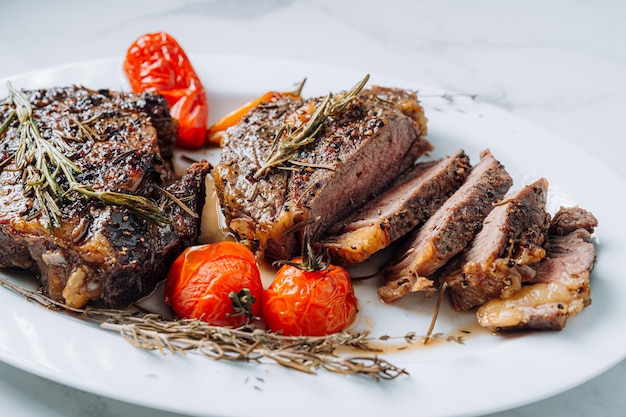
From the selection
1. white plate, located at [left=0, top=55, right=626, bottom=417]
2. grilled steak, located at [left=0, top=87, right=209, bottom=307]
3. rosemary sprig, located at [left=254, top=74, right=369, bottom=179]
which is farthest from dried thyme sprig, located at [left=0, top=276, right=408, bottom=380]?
rosemary sprig, located at [left=254, top=74, right=369, bottom=179]

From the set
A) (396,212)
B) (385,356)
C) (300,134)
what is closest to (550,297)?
(385,356)

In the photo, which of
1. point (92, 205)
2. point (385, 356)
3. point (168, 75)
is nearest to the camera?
point (385, 356)

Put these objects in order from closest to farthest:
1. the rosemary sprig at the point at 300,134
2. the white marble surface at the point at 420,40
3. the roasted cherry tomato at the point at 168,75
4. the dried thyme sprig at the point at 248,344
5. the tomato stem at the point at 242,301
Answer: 1. the dried thyme sprig at the point at 248,344
2. the tomato stem at the point at 242,301
3. the rosemary sprig at the point at 300,134
4. the roasted cherry tomato at the point at 168,75
5. the white marble surface at the point at 420,40

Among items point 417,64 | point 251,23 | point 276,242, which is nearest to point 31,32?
point 251,23

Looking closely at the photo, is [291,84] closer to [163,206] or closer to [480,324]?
[163,206]

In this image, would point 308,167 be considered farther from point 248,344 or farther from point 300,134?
point 248,344

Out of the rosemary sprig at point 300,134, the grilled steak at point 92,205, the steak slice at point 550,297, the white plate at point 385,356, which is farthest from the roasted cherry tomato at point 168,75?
the steak slice at point 550,297

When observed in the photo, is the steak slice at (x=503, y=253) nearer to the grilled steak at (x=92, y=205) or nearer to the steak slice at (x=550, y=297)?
the steak slice at (x=550, y=297)

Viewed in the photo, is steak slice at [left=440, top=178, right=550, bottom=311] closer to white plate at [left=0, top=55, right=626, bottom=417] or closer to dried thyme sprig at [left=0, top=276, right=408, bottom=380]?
white plate at [left=0, top=55, right=626, bottom=417]
